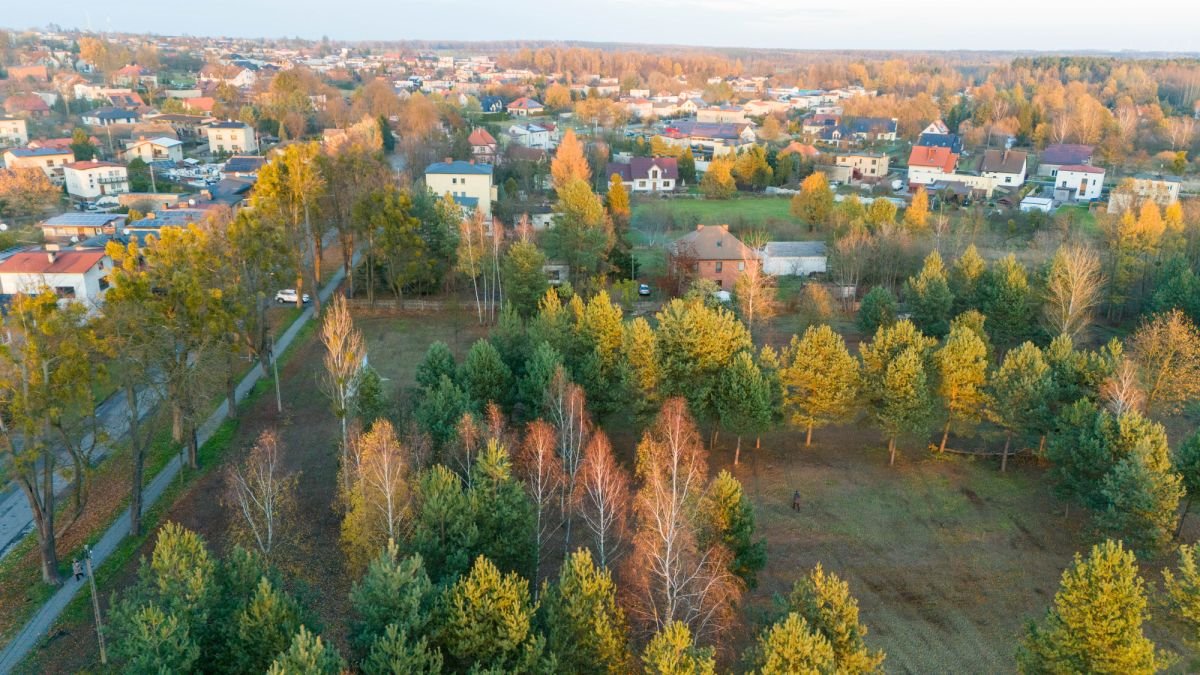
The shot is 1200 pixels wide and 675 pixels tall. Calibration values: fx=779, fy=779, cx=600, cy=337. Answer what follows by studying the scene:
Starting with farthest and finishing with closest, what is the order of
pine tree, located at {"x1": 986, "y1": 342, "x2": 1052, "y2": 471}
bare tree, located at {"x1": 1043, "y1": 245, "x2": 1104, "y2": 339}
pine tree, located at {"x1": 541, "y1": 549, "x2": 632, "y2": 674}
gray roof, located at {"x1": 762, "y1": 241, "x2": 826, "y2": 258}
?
gray roof, located at {"x1": 762, "y1": 241, "x2": 826, "y2": 258} < bare tree, located at {"x1": 1043, "y1": 245, "x2": 1104, "y2": 339} < pine tree, located at {"x1": 986, "y1": 342, "x2": 1052, "y2": 471} < pine tree, located at {"x1": 541, "y1": 549, "x2": 632, "y2": 674}

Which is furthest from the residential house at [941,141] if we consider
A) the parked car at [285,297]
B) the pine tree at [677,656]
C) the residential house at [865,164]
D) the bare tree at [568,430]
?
the pine tree at [677,656]

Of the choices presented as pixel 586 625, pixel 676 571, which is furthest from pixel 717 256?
pixel 586 625

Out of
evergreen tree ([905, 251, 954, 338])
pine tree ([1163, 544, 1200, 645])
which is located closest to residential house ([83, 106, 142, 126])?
evergreen tree ([905, 251, 954, 338])

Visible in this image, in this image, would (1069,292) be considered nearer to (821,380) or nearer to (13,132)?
(821,380)

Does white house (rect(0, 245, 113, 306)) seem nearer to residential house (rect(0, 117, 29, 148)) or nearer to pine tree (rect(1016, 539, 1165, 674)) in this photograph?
pine tree (rect(1016, 539, 1165, 674))

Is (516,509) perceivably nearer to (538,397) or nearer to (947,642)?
(538,397)

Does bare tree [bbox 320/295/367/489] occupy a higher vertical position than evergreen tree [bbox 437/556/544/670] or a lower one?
higher
